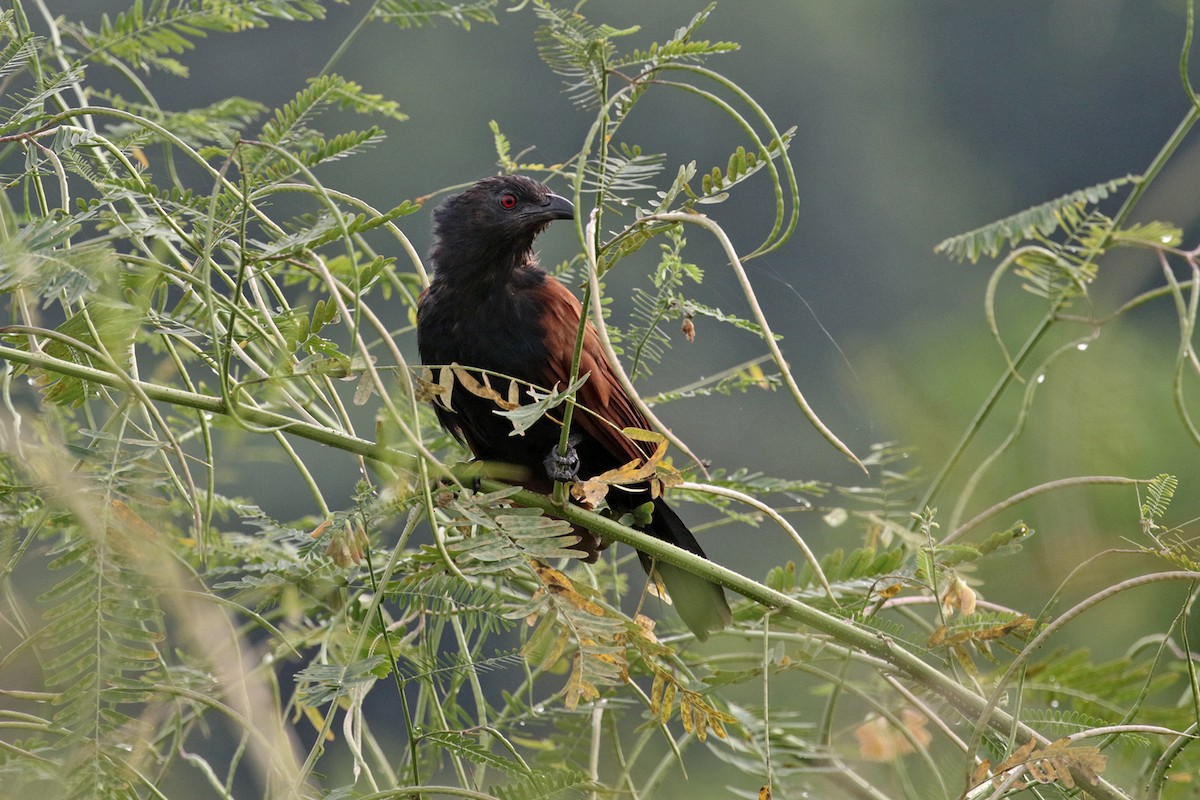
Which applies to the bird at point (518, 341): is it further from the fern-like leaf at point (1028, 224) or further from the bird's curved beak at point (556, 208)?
the fern-like leaf at point (1028, 224)

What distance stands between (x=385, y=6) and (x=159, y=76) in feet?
31.7

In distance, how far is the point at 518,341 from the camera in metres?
2.44

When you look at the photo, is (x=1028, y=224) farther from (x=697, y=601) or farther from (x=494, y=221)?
(x=494, y=221)

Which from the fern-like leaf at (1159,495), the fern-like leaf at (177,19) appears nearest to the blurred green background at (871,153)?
the fern-like leaf at (1159,495)

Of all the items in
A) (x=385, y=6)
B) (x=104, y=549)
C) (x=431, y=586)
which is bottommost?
(x=431, y=586)

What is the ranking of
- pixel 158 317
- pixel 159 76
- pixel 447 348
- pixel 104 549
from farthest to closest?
pixel 159 76
pixel 447 348
pixel 158 317
pixel 104 549

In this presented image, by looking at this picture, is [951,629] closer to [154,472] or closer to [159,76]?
[154,472]

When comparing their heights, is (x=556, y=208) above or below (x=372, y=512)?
above

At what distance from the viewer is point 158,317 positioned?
1.56 meters

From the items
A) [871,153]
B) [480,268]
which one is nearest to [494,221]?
[480,268]

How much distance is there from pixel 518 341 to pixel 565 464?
0.30 metres

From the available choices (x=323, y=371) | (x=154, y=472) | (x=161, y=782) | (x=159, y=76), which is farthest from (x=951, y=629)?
(x=159, y=76)

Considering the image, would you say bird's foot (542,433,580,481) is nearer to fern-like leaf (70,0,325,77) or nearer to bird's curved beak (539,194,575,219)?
bird's curved beak (539,194,575,219)

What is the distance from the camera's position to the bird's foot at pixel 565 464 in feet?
7.60
